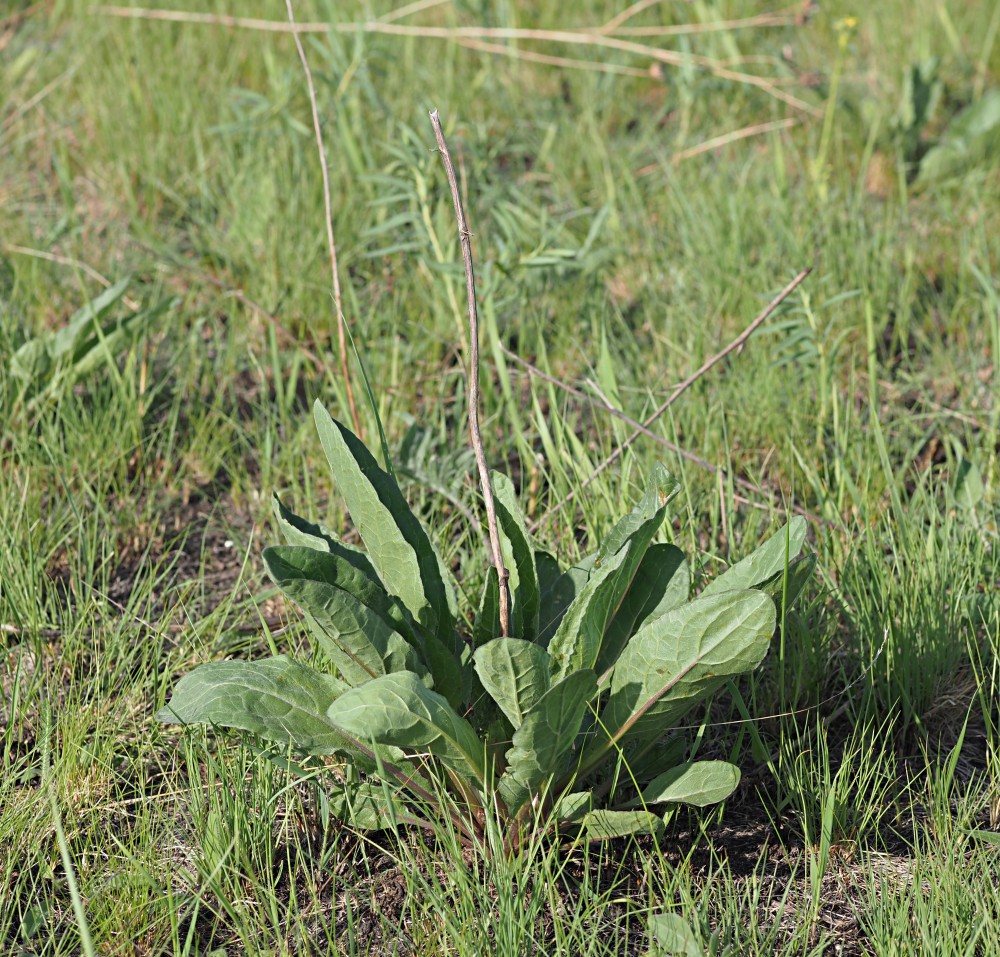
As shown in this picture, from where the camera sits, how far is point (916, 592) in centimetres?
185

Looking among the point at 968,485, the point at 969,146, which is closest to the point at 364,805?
the point at 968,485

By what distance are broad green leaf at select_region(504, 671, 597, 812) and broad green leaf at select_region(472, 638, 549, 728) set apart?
0.02 m

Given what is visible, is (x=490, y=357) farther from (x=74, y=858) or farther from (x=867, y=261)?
(x=74, y=858)

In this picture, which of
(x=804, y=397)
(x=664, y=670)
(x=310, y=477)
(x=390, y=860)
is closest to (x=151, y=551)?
(x=310, y=477)

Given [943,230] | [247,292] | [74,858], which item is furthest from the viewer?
[943,230]

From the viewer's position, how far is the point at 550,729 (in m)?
1.38

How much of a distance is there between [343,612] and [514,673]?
0.73 ft

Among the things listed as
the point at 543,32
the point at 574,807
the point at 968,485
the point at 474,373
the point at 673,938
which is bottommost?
the point at 673,938

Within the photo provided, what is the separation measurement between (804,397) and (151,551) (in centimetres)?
142

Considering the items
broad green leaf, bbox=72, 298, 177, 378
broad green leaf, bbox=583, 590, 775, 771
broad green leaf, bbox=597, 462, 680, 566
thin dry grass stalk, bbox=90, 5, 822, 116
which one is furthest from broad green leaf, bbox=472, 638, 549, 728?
thin dry grass stalk, bbox=90, 5, 822, 116

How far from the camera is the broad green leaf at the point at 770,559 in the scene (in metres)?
1.48

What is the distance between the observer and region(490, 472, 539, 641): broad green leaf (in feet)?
5.20

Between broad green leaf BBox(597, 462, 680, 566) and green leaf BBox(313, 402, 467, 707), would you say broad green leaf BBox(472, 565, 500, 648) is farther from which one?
broad green leaf BBox(597, 462, 680, 566)

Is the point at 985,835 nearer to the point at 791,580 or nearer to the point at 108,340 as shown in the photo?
the point at 791,580
